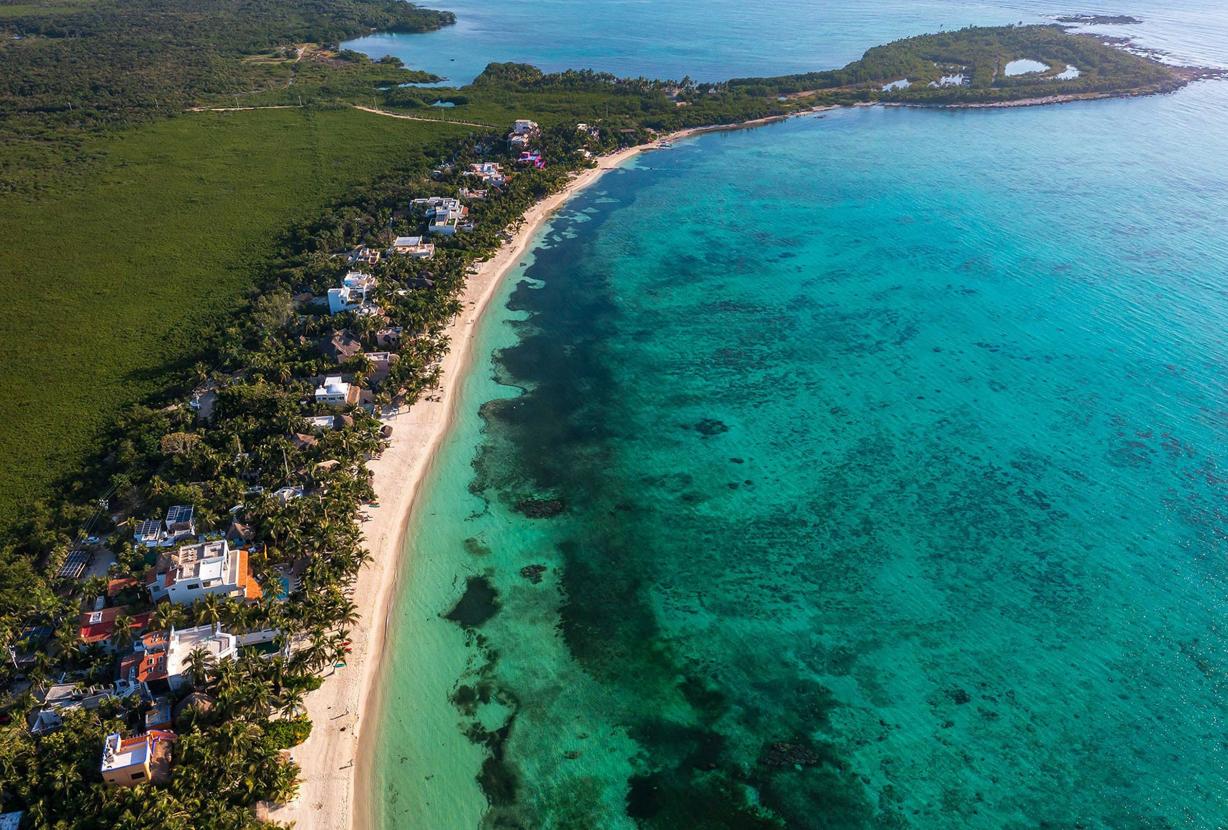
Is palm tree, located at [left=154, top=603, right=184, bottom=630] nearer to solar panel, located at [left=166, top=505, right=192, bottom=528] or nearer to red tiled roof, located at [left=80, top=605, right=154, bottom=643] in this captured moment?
red tiled roof, located at [left=80, top=605, right=154, bottom=643]

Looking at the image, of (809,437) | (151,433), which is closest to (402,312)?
(151,433)

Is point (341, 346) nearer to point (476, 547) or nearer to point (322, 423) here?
point (322, 423)

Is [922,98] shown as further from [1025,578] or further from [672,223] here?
[1025,578]

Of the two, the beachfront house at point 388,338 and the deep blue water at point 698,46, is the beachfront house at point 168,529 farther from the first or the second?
the deep blue water at point 698,46

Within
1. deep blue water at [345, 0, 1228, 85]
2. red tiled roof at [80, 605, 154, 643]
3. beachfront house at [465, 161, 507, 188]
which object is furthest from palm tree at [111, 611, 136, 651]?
deep blue water at [345, 0, 1228, 85]

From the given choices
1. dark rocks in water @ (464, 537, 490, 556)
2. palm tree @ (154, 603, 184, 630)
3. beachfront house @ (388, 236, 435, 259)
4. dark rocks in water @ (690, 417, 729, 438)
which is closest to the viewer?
palm tree @ (154, 603, 184, 630)
